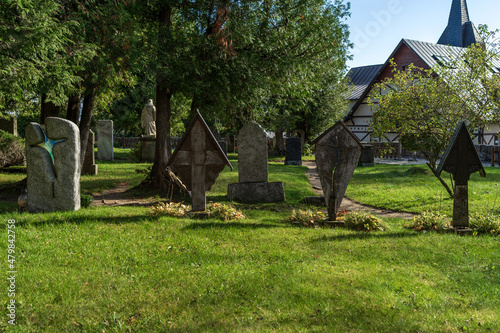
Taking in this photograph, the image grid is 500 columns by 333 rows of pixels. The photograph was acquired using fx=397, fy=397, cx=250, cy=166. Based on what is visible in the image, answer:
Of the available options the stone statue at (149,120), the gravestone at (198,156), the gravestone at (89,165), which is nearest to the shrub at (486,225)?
the gravestone at (198,156)

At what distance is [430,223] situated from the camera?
7.11 m

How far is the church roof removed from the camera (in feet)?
131

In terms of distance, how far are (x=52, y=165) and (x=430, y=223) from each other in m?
6.79

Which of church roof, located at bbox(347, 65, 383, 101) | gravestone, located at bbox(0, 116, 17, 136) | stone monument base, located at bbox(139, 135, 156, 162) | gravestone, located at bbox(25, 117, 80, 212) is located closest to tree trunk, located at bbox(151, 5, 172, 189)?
gravestone, located at bbox(25, 117, 80, 212)

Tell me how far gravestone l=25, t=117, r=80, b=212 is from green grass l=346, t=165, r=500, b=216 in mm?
7440

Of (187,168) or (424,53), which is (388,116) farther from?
(424,53)

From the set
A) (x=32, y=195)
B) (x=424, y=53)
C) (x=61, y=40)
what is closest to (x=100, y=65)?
(x=61, y=40)

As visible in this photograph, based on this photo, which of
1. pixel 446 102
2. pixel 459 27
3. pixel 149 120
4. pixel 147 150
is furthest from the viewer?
pixel 459 27

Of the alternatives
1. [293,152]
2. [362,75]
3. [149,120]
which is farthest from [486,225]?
[362,75]

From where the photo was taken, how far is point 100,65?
9070mm

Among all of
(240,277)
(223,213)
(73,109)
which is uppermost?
(73,109)

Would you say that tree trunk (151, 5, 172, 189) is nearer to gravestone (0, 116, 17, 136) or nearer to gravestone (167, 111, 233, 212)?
gravestone (167, 111, 233, 212)

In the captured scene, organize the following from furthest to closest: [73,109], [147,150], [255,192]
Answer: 1. [147,150]
2. [73,109]
3. [255,192]

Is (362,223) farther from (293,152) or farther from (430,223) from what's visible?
(293,152)
